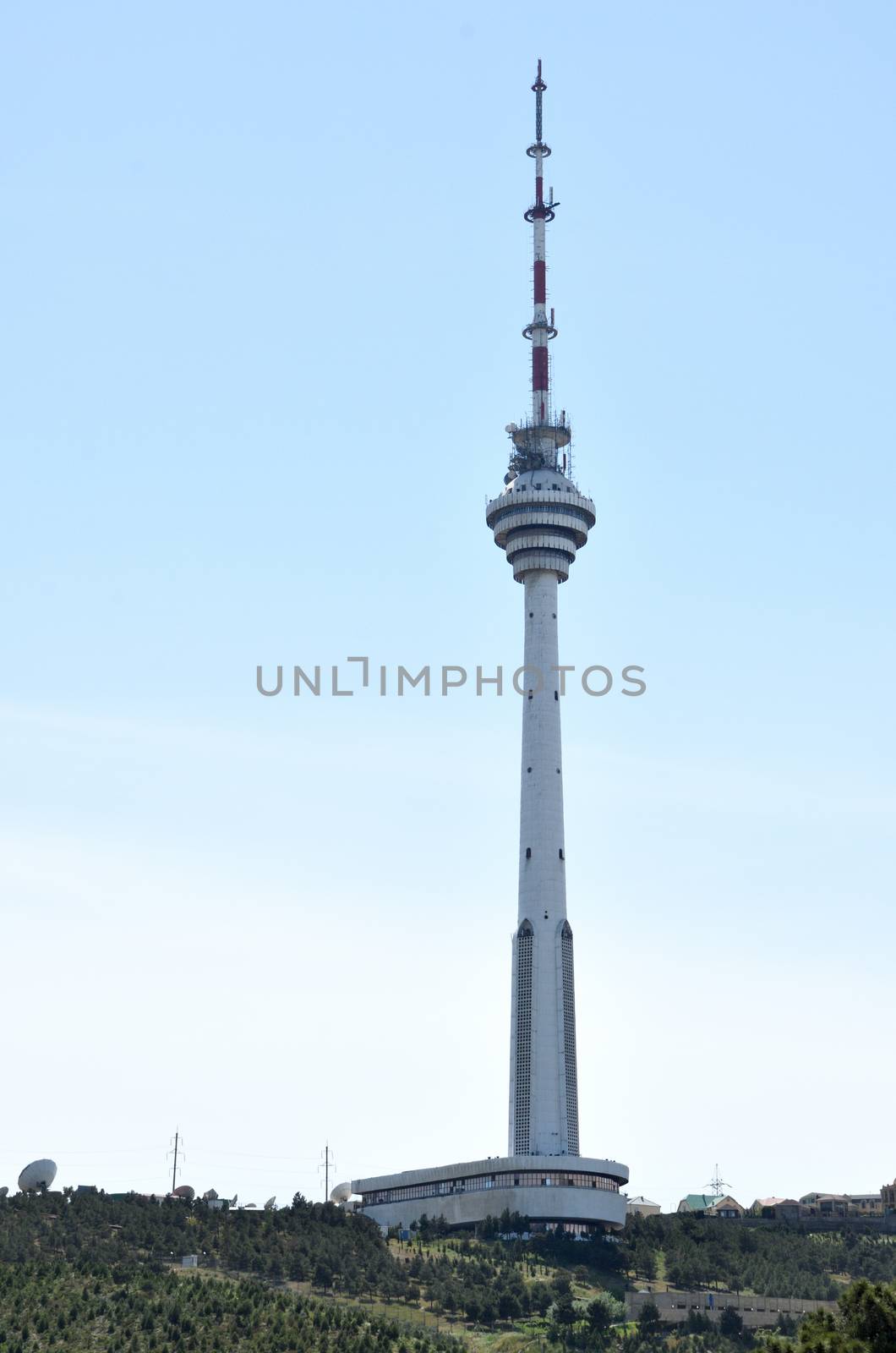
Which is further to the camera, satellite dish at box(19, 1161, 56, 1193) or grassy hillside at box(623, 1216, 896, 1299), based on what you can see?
satellite dish at box(19, 1161, 56, 1193)

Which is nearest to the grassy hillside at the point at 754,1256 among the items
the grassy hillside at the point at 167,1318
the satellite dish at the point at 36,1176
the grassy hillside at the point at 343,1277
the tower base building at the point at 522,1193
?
the grassy hillside at the point at 343,1277

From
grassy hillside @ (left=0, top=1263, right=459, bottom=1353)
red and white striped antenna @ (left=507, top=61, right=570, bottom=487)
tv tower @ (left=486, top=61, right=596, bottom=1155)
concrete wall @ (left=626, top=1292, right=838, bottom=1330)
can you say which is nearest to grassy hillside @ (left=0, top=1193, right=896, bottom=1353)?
Answer: grassy hillside @ (left=0, top=1263, right=459, bottom=1353)

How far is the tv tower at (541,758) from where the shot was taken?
142 m

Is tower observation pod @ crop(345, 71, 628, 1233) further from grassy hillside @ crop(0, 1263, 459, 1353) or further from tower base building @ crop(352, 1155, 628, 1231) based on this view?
grassy hillside @ crop(0, 1263, 459, 1353)

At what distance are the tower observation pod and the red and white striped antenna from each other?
116mm

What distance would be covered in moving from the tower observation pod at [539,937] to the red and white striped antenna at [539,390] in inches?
4.6

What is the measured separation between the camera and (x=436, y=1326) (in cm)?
9712

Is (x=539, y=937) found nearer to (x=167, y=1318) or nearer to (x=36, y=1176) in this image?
(x=36, y=1176)

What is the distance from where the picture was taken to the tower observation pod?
133 meters

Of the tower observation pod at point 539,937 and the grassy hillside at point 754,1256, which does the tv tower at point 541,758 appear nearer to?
the tower observation pod at point 539,937

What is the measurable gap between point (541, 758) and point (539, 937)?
16.0m

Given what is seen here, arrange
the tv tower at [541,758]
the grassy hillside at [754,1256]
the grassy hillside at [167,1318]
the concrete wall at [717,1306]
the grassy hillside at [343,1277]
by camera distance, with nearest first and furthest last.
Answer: the grassy hillside at [167,1318], the grassy hillside at [343,1277], the concrete wall at [717,1306], the grassy hillside at [754,1256], the tv tower at [541,758]

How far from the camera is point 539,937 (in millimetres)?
145125

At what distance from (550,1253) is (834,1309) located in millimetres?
23882
